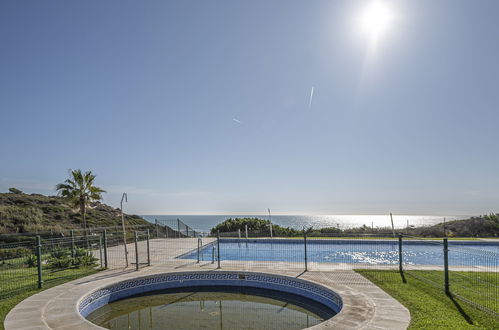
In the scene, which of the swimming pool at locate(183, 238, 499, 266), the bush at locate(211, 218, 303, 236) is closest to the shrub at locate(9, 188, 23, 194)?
the bush at locate(211, 218, 303, 236)

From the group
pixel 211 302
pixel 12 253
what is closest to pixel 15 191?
pixel 12 253

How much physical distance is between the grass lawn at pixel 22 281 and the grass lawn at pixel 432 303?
7.58 meters

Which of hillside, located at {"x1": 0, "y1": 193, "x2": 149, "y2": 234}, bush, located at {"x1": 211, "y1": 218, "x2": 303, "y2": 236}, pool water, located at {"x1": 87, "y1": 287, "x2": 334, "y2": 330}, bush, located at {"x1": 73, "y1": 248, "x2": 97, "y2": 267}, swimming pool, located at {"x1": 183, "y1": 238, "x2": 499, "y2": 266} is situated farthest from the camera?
hillside, located at {"x1": 0, "y1": 193, "x2": 149, "y2": 234}

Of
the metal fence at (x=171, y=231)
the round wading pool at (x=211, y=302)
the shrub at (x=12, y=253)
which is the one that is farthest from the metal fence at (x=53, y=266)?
the metal fence at (x=171, y=231)

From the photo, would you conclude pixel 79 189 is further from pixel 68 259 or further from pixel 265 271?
pixel 265 271

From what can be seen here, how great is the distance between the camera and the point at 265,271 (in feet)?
31.7

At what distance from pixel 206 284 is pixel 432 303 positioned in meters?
6.00

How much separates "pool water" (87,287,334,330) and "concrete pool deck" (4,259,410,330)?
0.72 m

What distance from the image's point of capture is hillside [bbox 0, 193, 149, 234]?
23.7 metres

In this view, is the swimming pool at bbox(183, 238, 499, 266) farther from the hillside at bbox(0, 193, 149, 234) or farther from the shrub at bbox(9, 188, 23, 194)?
the shrub at bbox(9, 188, 23, 194)

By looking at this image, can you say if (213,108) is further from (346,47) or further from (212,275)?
(212,275)

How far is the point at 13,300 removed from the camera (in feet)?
24.2

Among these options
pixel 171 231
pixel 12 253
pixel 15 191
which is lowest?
pixel 171 231

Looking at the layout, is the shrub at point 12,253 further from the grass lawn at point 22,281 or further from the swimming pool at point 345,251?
the swimming pool at point 345,251
